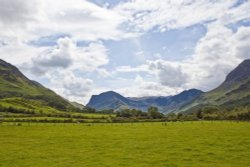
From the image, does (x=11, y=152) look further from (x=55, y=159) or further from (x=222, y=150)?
(x=222, y=150)

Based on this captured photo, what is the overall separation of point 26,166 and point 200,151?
28.1 m

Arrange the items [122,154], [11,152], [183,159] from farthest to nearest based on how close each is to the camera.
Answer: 1. [11,152]
2. [122,154]
3. [183,159]

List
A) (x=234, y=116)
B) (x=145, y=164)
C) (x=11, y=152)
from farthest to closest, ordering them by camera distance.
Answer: (x=234, y=116), (x=11, y=152), (x=145, y=164)

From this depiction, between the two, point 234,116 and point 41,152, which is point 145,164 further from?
point 234,116

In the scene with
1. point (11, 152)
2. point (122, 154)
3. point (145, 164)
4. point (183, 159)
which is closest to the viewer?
point (145, 164)

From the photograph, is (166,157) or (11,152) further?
(11,152)

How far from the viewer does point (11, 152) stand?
191ft

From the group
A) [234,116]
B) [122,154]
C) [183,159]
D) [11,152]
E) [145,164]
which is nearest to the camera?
[145,164]

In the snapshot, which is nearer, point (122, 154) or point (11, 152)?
point (122, 154)

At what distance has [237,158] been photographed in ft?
159

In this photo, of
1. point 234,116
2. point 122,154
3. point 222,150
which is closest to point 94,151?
point 122,154

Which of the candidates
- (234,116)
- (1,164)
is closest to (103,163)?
(1,164)

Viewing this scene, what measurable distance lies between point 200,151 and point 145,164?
14.2 m

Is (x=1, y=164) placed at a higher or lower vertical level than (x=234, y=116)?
lower
